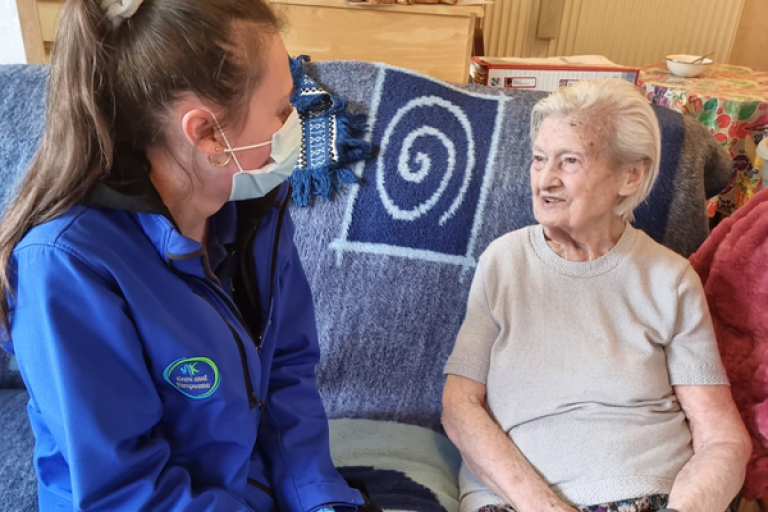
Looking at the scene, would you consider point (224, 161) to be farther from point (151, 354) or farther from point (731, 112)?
point (731, 112)

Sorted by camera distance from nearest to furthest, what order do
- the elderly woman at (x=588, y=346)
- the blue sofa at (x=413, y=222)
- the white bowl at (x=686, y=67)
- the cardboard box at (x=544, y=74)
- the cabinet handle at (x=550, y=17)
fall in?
1. the elderly woman at (x=588, y=346)
2. the blue sofa at (x=413, y=222)
3. the cardboard box at (x=544, y=74)
4. the white bowl at (x=686, y=67)
5. the cabinet handle at (x=550, y=17)

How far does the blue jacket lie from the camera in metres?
0.81

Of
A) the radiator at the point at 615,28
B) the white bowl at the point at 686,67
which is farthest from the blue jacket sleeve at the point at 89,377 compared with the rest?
the radiator at the point at 615,28

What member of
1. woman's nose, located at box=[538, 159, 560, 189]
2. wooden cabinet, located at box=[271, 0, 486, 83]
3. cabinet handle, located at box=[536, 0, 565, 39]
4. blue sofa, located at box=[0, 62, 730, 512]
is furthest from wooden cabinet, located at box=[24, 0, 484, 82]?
cabinet handle, located at box=[536, 0, 565, 39]

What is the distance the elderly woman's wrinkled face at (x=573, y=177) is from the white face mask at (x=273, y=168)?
0.52 meters

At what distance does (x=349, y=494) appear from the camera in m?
1.12

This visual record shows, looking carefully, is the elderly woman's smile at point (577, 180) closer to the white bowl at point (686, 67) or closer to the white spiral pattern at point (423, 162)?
the white spiral pattern at point (423, 162)

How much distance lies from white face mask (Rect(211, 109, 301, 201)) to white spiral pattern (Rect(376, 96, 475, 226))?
1.78 feet

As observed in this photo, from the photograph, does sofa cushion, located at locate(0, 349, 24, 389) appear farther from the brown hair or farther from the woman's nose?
the woman's nose

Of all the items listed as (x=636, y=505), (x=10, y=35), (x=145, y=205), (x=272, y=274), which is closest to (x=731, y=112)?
(x=636, y=505)

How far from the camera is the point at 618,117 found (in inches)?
48.7

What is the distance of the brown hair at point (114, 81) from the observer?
816mm

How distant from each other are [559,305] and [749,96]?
1.72m

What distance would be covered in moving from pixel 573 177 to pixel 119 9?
0.82 metres
